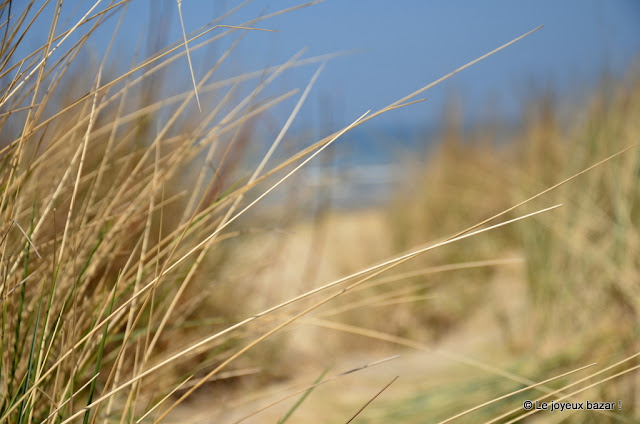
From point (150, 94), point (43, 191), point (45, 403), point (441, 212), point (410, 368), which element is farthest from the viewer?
point (441, 212)

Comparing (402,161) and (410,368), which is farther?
(402,161)

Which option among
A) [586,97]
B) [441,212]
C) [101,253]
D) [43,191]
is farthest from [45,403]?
[441,212]

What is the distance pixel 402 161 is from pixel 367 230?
0.50 metres

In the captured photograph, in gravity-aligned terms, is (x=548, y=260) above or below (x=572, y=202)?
below

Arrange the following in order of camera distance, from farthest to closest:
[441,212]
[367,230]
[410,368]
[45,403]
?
[367,230], [441,212], [410,368], [45,403]

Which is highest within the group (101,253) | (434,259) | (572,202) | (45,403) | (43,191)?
(43,191)

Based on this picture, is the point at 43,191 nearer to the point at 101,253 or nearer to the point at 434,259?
the point at 101,253

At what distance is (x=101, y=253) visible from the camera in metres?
0.73

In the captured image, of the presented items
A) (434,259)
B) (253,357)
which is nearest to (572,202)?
(253,357)

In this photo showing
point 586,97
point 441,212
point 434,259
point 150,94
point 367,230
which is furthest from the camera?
point 367,230

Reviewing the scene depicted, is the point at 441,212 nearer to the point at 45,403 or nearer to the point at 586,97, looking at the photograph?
the point at 586,97

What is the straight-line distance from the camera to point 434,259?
9.41ft

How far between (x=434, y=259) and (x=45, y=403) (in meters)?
2.38

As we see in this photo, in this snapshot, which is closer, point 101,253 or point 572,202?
point 101,253
